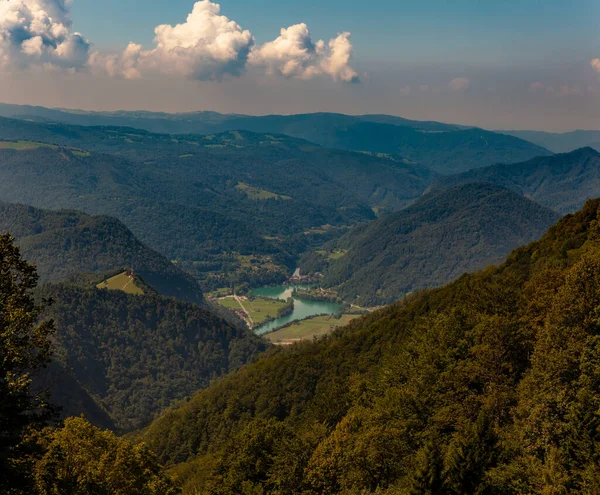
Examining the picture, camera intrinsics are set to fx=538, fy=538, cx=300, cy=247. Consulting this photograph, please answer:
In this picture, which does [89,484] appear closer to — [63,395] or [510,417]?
[510,417]

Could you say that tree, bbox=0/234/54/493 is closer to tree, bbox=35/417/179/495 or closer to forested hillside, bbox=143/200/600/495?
tree, bbox=35/417/179/495

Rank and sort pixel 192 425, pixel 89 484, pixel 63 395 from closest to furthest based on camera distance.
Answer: pixel 89 484 → pixel 192 425 → pixel 63 395

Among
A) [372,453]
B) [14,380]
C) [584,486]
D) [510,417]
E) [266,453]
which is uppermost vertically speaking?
[14,380]

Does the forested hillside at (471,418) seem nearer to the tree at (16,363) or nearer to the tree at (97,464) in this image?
the tree at (97,464)

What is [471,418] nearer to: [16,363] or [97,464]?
[97,464]

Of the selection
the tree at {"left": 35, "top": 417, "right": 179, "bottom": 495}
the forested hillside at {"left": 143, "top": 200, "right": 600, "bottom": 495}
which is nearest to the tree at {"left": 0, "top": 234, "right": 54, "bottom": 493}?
the tree at {"left": 35, "top": 417, "right": 179, "bottom": 495}

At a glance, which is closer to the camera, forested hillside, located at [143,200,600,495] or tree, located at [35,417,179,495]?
forested hillside, located at [143,200,600,495]

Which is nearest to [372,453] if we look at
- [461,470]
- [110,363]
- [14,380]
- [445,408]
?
[445,408]

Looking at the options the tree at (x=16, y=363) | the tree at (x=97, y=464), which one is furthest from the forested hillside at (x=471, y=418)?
the tree at (x=16, y=363)
